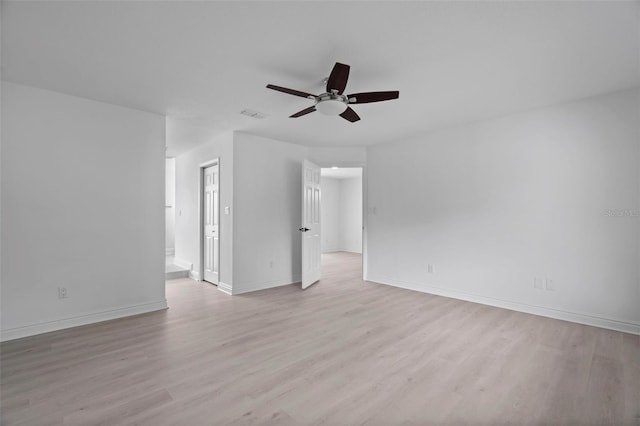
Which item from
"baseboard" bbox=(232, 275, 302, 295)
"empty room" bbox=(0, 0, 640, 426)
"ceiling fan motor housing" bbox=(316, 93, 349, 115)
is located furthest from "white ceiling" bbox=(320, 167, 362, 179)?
"ceiling fan motor housing" bbox=(316, 93, 349, 115)

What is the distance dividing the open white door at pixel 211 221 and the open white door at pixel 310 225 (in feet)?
4.69

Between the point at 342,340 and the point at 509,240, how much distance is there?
2.59 m

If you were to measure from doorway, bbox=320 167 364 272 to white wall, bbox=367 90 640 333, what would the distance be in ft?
15.6

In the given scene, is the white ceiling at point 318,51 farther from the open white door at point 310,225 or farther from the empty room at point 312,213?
the open white door at point 310,225

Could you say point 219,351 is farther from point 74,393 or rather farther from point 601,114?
point 601,114

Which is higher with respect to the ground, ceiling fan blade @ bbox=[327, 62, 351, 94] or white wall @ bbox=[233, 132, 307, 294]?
ceiling fan blade @ bbox=[327, 62, 351, 94]

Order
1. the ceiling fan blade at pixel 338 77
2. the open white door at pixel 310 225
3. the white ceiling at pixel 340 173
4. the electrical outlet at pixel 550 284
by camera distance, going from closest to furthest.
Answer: the ceiling fan blade at pixel 338 77 < the electrical outlet at pixel 550 284 < the open white door at pixel 310 225 < the white ceiling at pixel 340 173

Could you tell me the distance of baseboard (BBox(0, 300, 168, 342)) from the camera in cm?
299

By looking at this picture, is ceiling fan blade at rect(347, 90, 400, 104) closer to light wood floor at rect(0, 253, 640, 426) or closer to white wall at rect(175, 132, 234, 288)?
light wood floor at rect(0, 253, 640, 426)

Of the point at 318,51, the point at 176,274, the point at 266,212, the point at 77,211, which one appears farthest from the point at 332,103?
the point at 176,274

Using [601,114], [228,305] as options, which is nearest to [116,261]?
[228,305]

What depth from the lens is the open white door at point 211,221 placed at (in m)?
5.27

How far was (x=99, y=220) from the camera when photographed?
11.6 ft

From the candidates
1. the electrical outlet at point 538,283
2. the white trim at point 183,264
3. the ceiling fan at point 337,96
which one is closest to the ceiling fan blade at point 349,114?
the ceiling fan at point 337,96
